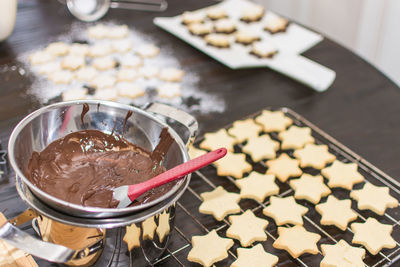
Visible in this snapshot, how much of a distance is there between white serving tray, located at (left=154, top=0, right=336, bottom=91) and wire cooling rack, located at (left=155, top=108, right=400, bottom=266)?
273 millimetres

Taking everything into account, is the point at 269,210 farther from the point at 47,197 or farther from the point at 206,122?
the point at 47,197

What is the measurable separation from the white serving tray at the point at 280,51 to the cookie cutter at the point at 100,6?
132mm

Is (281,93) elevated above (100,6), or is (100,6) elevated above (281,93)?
(100,6)

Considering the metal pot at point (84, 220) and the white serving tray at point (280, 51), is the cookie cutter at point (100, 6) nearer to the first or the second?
the white serving tray at point (280, 51)

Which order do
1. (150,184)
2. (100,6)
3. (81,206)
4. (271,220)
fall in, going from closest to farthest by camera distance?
(81,206), (150,184), (271,220), (100,6)

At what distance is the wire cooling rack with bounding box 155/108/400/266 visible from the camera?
0.90 metres

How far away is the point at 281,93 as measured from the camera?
1385 mm

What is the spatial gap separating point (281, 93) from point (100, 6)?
0.73 meters

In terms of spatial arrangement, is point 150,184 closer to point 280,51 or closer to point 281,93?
point 281,93

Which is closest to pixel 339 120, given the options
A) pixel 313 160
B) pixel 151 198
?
pixel 313 160

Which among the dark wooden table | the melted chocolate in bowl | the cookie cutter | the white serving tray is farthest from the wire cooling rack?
the cookie cutter

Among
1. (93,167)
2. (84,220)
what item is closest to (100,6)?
(93,167)

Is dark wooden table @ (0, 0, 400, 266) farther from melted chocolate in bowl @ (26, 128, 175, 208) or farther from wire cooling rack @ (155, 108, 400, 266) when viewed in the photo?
melted chocolate in bowl @ (26, 128, 175, 208)

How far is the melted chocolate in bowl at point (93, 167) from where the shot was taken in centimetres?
81
